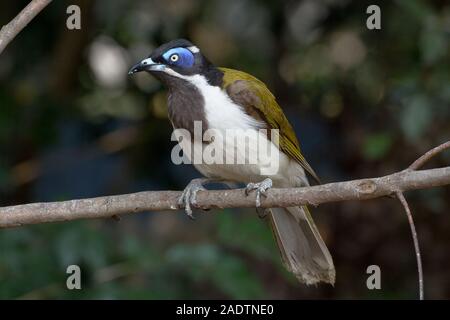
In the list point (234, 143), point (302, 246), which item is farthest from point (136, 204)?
point (302, 246)

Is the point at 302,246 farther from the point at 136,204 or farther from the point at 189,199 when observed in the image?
the point at 136,204

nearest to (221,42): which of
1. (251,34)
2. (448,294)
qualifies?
(251,34)

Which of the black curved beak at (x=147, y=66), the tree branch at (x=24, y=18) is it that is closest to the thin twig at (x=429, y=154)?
the black curved beak at (x=147, y=66)

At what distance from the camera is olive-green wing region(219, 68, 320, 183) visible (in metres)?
3.92

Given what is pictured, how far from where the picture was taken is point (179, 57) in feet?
12.5

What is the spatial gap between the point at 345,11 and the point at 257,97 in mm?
2216

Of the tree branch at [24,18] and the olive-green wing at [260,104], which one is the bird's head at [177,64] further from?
the tree branch at [24,18]

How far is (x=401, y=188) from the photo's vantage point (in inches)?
117

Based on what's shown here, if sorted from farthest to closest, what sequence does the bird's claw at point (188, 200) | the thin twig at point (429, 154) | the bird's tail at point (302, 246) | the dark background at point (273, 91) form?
1. the dark background at point (273, 91)
2. the bird's tail at point (302, 246)
3. the bird's claw at point (188, 200)
4. the thin twig at point (429, 154)

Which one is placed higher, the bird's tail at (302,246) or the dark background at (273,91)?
the dark background at (273,91)

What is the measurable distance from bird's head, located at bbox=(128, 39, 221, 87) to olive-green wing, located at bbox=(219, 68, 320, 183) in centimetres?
8

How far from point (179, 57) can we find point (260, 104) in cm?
43

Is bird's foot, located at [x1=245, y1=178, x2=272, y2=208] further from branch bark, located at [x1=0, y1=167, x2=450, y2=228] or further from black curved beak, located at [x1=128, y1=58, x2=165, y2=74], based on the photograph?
black curved beak, located at [x1=128, y1=58, x2=165, y2=74]

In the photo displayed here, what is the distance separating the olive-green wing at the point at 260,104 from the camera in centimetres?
392
